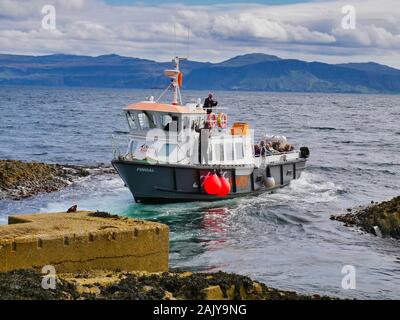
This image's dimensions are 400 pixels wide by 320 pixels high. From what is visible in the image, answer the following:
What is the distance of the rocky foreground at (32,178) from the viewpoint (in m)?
31.3

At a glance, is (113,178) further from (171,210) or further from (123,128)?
(123,128)

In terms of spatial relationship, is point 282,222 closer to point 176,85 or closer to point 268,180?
point 268,180

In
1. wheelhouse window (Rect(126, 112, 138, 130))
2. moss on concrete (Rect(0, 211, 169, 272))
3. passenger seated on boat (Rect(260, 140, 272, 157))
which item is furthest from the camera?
passenger seated on boat (Rect(260, 140, 272, 157))

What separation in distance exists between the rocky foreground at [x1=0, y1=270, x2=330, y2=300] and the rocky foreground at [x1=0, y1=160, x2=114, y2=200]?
61.6ft

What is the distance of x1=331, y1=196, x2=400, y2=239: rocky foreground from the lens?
969 inches

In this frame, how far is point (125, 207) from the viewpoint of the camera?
28.8 m

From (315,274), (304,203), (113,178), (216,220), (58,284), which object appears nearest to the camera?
(58,284)

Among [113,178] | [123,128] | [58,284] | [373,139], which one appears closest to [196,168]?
[113,178]

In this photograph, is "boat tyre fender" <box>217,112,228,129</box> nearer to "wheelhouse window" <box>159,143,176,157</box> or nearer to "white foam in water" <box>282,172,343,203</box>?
"wheelhouse window" <box>159,143,176,157</box>

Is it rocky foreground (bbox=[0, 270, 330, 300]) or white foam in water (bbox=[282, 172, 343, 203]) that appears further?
white foam in water (bbox=[282, 172, 343, 203])

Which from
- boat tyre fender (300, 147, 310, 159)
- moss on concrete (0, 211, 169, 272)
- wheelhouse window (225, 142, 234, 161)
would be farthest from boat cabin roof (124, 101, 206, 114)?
moss on concrete (0, 211, 169, 272)

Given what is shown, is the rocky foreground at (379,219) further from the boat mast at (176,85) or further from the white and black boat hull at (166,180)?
the boat mast at (176,85)

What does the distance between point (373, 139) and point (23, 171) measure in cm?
4243

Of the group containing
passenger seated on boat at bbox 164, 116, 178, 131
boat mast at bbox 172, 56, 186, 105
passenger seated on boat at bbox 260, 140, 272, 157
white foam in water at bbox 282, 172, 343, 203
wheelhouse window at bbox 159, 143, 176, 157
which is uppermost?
boat mast at bbox 172, 56, 186, 105
